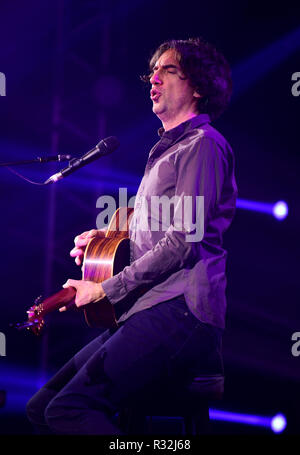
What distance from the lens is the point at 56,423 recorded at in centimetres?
195

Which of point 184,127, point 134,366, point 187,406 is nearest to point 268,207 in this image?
point 184,127

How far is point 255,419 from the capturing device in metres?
3.77

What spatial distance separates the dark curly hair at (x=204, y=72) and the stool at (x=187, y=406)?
1380 mm

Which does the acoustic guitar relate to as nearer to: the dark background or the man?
the man

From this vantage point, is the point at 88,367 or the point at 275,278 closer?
the point at 88,367

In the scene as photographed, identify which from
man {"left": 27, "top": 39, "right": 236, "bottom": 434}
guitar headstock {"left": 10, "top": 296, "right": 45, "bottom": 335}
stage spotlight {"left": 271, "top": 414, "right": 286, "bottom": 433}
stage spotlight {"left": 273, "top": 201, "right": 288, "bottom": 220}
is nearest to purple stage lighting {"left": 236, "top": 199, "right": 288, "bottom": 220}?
stage spotlight {"left": 273, "top": 201, "right": 288, "bottom": 220}

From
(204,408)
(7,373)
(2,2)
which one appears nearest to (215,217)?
(204,408)

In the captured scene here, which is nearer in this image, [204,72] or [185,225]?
[185,225]

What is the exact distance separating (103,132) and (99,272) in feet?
8.33

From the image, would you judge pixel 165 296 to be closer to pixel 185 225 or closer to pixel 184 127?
pixel 185 225

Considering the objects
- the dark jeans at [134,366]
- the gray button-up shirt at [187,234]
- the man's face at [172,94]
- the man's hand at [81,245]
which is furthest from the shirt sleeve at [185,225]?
the man's hand at [81,245]

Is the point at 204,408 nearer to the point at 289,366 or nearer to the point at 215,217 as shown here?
the point at 215,217

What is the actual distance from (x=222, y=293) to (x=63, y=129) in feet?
10.4

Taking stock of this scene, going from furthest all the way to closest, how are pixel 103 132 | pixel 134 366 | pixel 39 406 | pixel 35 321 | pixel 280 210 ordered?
1. pixel 103 132
2. pixel 280 210
3. pixel 39 406
4. pixel 35 321
5. pixel 134 366
